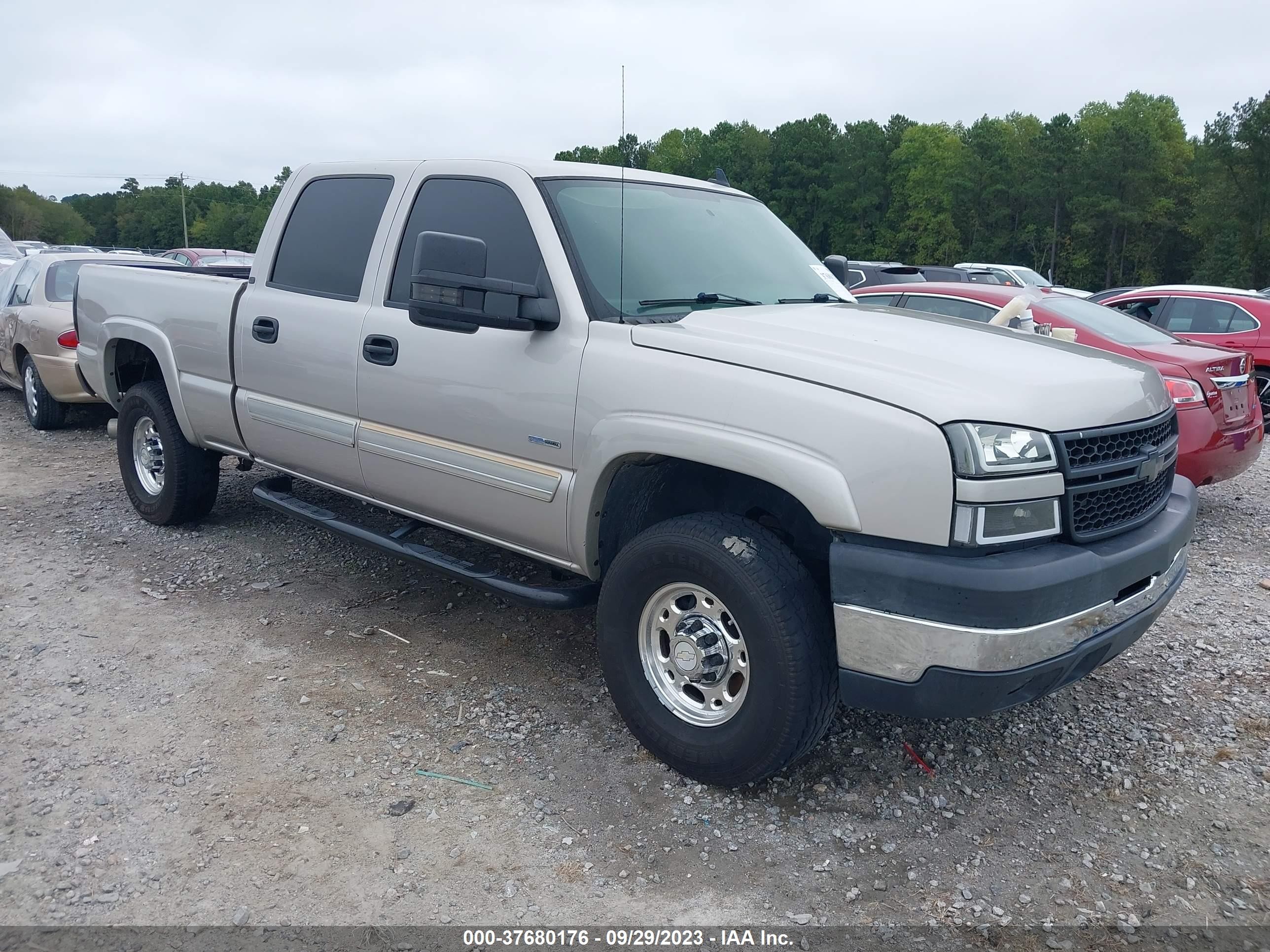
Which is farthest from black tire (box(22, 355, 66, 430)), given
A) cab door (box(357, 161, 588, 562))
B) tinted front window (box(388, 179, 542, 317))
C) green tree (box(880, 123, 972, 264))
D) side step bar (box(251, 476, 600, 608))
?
green tree (box(880, 123, 972, 264))

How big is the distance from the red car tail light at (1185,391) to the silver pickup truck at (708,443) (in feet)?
9.23

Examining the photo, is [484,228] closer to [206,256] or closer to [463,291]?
[463,291]

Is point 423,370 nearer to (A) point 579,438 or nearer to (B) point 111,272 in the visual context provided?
(A) point 579,438

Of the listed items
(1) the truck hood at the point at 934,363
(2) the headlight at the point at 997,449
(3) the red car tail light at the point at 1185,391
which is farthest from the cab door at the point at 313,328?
(3) the red car tail light at the point at 1185,391

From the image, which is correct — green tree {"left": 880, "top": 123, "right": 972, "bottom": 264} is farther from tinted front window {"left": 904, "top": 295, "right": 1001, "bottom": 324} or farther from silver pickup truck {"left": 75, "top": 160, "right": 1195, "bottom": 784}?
silver pickup truck {"left": 75, "top": 160, "right": 1195, "bottom": 784}

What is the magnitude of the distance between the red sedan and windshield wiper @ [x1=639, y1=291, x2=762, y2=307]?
2.05 metres

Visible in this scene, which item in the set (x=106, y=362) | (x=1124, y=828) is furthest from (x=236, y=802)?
(x=106, y=362)

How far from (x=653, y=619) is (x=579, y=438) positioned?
26.8 inches

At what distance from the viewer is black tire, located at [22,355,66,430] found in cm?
959

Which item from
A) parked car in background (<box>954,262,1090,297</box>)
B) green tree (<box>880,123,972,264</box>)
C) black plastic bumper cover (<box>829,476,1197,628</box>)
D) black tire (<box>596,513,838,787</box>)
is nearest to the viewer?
black plastic bumper cover (<box>829,476,1197,628</box>)

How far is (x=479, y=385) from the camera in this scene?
381 cm

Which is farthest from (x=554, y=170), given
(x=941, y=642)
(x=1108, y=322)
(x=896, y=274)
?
(x=896, y=274)

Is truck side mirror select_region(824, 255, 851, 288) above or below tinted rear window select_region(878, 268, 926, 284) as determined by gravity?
below

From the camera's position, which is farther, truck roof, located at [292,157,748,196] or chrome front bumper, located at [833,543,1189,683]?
truck roof, located at [292,157,748,196]
